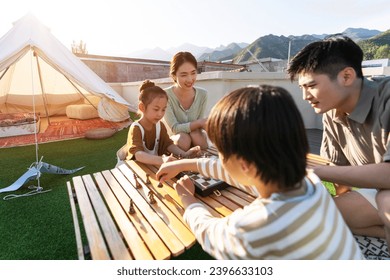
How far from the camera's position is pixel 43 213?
218cm

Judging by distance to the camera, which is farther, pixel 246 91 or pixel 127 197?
pixel 127 197

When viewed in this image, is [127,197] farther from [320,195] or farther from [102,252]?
[320,195]

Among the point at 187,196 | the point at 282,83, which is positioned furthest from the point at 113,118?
the point at 187,196

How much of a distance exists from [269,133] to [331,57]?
0.94 m

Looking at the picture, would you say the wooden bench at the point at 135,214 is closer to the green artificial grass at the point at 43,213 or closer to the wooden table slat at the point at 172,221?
→ the wooden table slat at the point at 172,221

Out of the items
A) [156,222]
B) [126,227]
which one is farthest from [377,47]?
[126,227]

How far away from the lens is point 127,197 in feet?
4.11

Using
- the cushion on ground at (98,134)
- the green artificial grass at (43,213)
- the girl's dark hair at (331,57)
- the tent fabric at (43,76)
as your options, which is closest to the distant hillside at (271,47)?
the tent fabric at (43,76)

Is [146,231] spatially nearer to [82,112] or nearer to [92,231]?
[92,231]

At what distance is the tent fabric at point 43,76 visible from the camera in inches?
142

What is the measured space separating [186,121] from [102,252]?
1901mm

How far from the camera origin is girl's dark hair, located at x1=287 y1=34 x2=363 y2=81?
1.26m

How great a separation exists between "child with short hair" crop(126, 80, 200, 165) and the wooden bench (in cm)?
32

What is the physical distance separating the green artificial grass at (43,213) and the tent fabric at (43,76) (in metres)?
1.11
